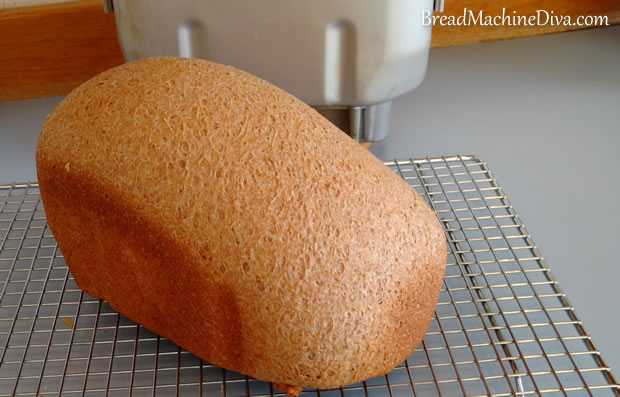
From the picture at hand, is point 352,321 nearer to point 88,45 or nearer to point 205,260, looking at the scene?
point 205,260

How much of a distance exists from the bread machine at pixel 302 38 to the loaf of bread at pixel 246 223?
0.24 m

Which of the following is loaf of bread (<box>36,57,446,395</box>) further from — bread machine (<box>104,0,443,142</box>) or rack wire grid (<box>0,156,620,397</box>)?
bread machine (<box>104,0,443,142</box>)

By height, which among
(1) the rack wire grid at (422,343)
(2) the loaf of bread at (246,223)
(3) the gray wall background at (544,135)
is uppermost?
(2) the loaf of bread at (246,223)

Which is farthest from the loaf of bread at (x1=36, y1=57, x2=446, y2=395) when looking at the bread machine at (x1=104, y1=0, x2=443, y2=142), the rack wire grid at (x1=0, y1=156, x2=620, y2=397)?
the bread machine at (x1=104, y1=0, x2=443, y2=142)

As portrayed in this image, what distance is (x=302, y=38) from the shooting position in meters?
1.00

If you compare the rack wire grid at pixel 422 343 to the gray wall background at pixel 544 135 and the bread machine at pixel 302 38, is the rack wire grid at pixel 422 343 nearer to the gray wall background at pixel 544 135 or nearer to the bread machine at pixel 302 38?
the gray wall background at pixel 544 135

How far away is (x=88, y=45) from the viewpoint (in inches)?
52.8

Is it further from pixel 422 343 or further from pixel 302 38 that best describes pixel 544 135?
pixel 422 343

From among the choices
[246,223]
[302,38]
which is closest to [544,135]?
[302,38]

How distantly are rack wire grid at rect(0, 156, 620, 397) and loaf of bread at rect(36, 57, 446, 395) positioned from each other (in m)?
0.04

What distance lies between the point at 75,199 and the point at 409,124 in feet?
2.46

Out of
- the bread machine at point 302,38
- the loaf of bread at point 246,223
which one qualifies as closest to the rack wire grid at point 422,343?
the loaf of bread at point 246,223

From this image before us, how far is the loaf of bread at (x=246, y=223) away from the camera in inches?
25.0

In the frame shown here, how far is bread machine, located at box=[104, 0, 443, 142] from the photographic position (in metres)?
0.98
